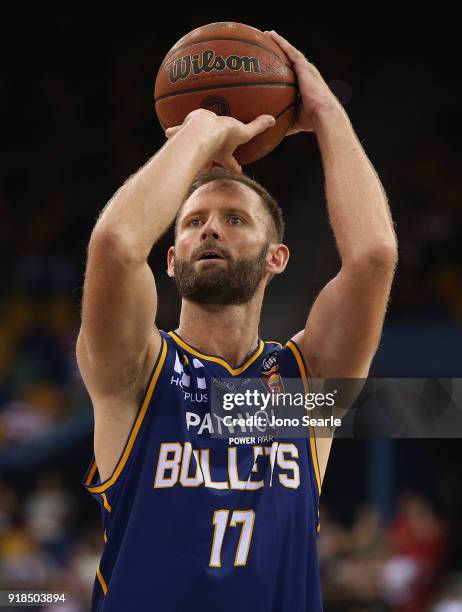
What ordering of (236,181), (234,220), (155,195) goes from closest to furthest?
(155,195) → (234,220) → (236,181)

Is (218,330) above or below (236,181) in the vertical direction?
below

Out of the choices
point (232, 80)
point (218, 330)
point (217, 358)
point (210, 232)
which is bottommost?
point (217, 358)

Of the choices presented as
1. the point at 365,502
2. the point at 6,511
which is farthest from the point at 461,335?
the point at 6,511

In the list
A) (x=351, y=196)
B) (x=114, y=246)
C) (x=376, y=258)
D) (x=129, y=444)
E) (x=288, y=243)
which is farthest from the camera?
(x=288, y=243)

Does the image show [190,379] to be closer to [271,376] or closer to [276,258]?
[271,376]

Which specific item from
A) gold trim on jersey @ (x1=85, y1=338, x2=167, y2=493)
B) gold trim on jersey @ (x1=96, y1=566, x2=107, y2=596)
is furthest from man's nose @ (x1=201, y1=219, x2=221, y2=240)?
gold trim on jersey @ (x1=96, y1=566, x2=107, y2=596)

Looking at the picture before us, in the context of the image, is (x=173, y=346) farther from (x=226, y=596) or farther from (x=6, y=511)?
(x=6, y=511)

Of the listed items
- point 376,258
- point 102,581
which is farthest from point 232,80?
point 102,581

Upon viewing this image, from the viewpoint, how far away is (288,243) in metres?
10.5

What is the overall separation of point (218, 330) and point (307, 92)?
940 mm

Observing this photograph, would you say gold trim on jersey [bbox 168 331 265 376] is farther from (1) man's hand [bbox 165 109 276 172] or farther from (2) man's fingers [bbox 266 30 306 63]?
Answer: (2) man's fingers [bbox 266 30 306 63]

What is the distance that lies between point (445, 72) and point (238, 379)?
35.4 ft

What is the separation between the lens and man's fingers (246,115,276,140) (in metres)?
3.06

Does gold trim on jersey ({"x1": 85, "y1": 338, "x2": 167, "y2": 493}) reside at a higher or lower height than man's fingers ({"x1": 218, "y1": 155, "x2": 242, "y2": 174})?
lower
